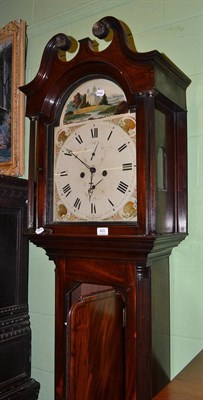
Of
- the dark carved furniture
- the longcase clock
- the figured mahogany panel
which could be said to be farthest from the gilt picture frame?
the figured mahogany panel

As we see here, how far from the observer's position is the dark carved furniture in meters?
1.61

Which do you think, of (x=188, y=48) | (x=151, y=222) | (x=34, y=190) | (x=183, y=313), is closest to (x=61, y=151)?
(x=34, y=190)

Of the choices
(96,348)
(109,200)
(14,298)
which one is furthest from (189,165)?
(14,298)

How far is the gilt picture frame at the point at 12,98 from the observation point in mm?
1897

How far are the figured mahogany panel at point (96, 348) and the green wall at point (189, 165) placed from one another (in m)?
0.29

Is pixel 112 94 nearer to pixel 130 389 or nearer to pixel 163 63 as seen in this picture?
pixel 163 63

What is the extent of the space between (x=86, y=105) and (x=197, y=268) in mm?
705

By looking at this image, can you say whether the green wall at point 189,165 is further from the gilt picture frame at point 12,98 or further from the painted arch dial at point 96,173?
the painted arch dial at point 96,173

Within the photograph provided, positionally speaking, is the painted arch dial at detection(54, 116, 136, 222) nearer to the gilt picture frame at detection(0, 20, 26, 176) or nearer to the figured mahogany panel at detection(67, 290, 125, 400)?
the figured mahogany panel at detection(67, 290, 125, 400)

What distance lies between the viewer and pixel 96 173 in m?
1.29

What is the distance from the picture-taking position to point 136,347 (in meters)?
1.17

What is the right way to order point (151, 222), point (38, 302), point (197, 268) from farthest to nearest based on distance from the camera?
point (38, 302) → point (197, 268) → point (151, 222)

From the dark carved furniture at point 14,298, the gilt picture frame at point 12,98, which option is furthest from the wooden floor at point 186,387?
the gilt picture frame at point 12,98

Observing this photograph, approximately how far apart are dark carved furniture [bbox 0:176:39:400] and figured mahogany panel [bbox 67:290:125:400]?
1.94 feet
